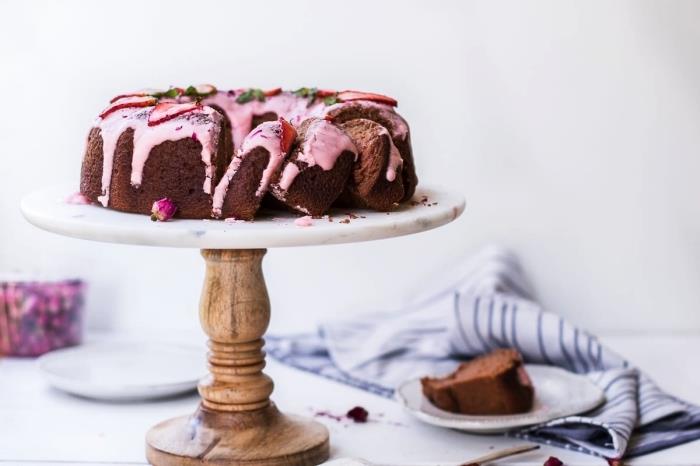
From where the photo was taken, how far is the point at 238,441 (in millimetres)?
1444

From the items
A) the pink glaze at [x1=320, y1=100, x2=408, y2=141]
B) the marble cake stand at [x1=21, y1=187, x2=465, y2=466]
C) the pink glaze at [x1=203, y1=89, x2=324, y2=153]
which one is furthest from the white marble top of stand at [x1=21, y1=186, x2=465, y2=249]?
the pink glaze at [x1=203, y1=89, x2=324, y2=153]

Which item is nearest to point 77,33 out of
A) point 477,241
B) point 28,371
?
point 28,371

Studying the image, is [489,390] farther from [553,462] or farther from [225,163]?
[225,163]

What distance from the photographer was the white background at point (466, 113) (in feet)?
7.09

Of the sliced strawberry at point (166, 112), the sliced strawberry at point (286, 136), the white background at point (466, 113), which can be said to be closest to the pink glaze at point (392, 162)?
the sliced strawberry at point (286, 136)

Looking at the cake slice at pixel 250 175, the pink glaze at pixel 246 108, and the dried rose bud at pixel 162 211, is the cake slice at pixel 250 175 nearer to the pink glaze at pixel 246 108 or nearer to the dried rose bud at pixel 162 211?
the dried rose bud at pixel 162 211

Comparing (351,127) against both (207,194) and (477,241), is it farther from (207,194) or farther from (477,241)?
(477,241)

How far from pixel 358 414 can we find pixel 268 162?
503 mm

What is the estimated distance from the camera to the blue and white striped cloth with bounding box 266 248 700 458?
1.58m

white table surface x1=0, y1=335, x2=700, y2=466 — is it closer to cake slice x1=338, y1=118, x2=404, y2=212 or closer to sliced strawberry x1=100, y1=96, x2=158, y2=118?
cake slice x1=338, y1=118, x2=404, y2=212

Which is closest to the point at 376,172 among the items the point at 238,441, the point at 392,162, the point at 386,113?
the point at 392,162

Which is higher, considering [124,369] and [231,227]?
[231,227]

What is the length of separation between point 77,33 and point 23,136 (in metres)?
0.22

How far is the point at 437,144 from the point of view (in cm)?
219
